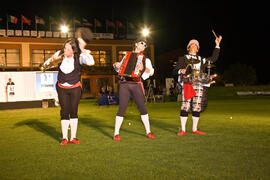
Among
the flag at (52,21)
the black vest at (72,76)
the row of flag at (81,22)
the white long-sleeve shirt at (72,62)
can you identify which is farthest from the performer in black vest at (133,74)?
the flag at (52,21)

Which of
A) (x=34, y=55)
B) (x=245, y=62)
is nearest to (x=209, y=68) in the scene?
(x=34, y=55)

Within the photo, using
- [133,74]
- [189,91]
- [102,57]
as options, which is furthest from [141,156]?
[102,57]

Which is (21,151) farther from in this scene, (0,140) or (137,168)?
(137,168)

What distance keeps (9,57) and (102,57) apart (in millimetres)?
13705

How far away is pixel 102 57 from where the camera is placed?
4938 centimetres

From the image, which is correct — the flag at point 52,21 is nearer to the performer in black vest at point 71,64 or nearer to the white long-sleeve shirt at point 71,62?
the performer in black vest at point 71,64

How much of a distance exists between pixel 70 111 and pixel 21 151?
1.26 metres

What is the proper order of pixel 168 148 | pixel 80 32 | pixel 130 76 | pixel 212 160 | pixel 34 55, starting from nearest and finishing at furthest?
pixel 212 160, pixel 168 148, pixel 80 32, pixel 130 76, pixel 34 55

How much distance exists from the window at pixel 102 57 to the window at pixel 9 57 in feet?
36.9

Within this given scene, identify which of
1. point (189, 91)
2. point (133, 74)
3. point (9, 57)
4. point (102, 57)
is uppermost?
point (102, 57)

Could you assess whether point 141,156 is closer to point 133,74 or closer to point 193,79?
point 133,74

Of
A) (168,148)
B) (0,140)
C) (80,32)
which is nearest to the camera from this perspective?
(168,148)

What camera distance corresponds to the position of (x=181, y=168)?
14.4 feet

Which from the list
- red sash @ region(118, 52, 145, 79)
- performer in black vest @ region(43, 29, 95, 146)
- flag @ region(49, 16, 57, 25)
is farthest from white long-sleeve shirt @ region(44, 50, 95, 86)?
flag @ region(49, 16, 57, 25)
